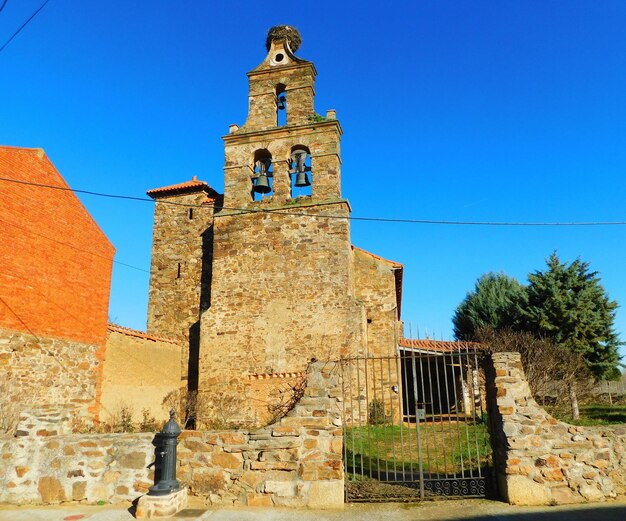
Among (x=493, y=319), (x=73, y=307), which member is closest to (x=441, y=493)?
(x=73, y=307)

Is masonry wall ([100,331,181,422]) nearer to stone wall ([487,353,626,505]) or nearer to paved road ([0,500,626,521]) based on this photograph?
paved road ([0,500,626,521])

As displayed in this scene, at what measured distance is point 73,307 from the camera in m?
13.0

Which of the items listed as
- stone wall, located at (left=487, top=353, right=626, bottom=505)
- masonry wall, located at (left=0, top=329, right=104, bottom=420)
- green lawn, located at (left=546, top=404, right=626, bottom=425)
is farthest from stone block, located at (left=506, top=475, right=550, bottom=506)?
green lawn, located at (left=546, top=404, right=626, bottom=425)

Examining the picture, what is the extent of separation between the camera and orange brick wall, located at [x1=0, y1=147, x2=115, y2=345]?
11289mm

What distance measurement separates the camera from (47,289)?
12266mm

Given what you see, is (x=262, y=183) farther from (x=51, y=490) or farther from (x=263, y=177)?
(x=51, y=490)

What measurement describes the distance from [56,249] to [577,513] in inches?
521

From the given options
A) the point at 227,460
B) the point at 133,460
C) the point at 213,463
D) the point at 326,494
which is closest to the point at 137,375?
the point at 133,460

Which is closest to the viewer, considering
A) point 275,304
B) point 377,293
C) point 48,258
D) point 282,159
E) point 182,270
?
point 48,258

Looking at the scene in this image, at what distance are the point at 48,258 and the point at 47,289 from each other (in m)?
0.86

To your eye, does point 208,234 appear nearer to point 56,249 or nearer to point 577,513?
point 56,249

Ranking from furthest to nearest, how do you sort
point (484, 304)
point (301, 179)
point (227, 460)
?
point (484, 304)
point (301, 179)
point (227, 460)

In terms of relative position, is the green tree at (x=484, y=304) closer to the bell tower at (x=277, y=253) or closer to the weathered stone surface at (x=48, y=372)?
the bell tower at (x=277, y=253)

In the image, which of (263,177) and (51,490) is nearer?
(51,490)
